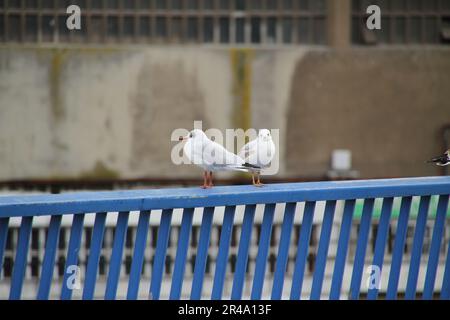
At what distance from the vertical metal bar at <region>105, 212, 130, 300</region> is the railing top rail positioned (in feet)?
0.30

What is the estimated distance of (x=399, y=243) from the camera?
9.53ft

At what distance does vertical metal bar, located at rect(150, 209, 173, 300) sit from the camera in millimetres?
2734

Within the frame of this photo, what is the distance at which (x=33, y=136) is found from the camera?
6.95 metres

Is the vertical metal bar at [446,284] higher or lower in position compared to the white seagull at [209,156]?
lower

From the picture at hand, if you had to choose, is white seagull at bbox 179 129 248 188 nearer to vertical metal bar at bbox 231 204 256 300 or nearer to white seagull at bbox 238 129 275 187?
white seagull at bbox 238 129 275 187

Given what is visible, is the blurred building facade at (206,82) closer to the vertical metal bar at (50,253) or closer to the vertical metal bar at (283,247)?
the vertical metal bar at (283,247)

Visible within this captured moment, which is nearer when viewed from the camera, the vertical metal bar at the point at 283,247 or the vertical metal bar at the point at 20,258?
the vertical metal bar at the point at 20,258

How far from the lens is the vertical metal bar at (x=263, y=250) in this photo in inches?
110

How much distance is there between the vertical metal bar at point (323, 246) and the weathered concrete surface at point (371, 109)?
427cm

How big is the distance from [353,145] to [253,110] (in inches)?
45.0

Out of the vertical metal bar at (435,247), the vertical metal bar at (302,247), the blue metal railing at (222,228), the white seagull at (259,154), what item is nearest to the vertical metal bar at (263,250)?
the blue metal railing at (222,228)

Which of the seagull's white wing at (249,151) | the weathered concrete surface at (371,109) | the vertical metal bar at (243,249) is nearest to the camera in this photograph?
the vertical metal bar at (243,249)

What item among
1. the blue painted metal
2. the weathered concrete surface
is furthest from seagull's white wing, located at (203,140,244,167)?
the weathered concrete surface
